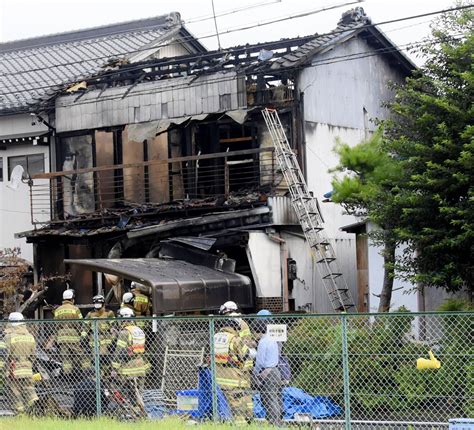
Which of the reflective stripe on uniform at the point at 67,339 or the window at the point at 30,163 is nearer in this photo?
the reflective stripe on uniform at the point at 67,339

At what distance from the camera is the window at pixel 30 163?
30.7 m

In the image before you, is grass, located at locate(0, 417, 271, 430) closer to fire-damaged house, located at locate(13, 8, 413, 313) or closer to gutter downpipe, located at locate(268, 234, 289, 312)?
fire-damaged house, located at locate(13, 8, 413, 313)

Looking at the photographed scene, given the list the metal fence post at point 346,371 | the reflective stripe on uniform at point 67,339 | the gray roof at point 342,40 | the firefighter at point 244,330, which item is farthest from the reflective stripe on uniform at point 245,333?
the gray roof at point 342,40

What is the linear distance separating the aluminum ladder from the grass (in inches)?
399

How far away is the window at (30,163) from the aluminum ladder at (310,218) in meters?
8.02

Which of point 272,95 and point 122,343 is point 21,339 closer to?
point 122,343

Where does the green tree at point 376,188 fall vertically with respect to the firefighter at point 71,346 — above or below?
above

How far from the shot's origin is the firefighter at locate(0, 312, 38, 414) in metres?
16.3

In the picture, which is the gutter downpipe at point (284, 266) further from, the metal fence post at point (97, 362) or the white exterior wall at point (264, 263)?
the metal fence post at point (97, 362)

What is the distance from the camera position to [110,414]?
621 inches

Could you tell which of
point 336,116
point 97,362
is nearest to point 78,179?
point 336,116

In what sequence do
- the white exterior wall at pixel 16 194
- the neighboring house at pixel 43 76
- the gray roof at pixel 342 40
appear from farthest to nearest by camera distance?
1. the white exterior wall at pixel 16 194
2. the neighboring house at pixel 43 76
3. the gray roof at pixel 342 40

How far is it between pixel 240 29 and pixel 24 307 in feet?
33.2

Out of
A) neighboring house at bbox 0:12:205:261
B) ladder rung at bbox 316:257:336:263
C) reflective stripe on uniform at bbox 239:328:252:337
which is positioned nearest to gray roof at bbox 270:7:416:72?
ladder rung at bbox 316:257:336:263
